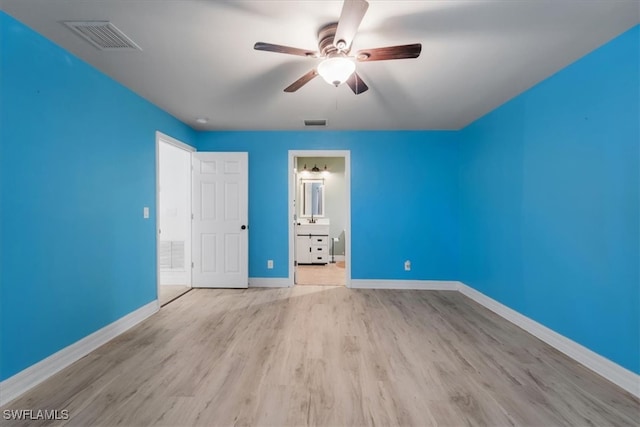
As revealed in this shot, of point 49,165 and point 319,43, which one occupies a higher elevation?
point 319,43

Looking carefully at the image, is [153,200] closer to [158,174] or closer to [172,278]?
[158,174]

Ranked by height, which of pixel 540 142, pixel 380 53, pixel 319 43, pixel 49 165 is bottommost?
pixel 49 165

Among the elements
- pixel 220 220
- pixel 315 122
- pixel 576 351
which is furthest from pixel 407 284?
pixel 220 220

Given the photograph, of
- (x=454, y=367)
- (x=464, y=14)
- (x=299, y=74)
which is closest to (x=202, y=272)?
(x=299, y=74)

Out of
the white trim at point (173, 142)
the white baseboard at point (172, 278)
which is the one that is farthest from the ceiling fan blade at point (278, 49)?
the white baseboard at point (172, 278)

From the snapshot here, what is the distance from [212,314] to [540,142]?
3861mm

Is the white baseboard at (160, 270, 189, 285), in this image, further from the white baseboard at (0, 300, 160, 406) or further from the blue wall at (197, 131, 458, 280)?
the white baseboard at (0, 300, 160, 406)

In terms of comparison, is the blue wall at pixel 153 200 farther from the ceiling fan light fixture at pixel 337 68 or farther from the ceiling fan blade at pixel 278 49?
the ceiling fan light fixture at pixel 337 68

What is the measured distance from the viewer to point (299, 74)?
236 centimetres

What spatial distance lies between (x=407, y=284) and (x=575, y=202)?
2.35m

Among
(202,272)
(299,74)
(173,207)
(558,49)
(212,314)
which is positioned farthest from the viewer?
(173,207)

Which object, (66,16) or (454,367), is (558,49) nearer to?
(454,367)

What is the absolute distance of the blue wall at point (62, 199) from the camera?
1681 mm

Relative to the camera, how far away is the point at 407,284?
4.05m
